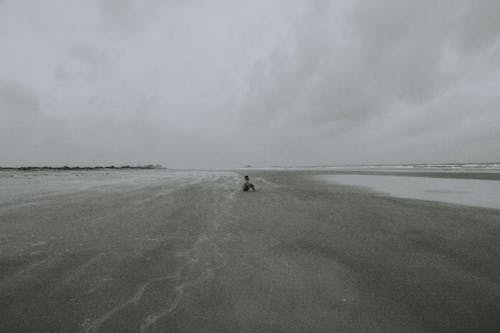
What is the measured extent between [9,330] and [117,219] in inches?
274

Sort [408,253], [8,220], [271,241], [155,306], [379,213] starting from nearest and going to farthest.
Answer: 1. [155,306]
2. [408,253]
3. [271,241]
4. [8,220]
5. [379,213]

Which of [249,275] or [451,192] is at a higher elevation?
[451,192]

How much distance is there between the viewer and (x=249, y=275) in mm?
5168

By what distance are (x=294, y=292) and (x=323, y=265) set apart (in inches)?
58.4

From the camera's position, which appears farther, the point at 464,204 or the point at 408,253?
the point at 464,204

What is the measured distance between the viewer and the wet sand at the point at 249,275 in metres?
3.68

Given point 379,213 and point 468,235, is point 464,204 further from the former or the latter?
point 468,235

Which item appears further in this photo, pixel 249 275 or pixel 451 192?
pixel 451 192

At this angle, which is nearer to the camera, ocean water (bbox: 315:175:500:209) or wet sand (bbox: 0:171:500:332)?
wet sand (bbox: 0:171:500:332)

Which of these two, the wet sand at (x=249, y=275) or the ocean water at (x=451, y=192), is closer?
the wet sand at (x=249, y=275)

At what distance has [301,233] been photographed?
8.30 metres

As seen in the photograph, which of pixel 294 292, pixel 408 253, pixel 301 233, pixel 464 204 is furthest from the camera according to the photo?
pixel 464 204

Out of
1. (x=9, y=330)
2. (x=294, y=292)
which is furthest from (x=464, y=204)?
(x=9, y=330)

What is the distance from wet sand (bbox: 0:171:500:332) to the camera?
12.1 feet
